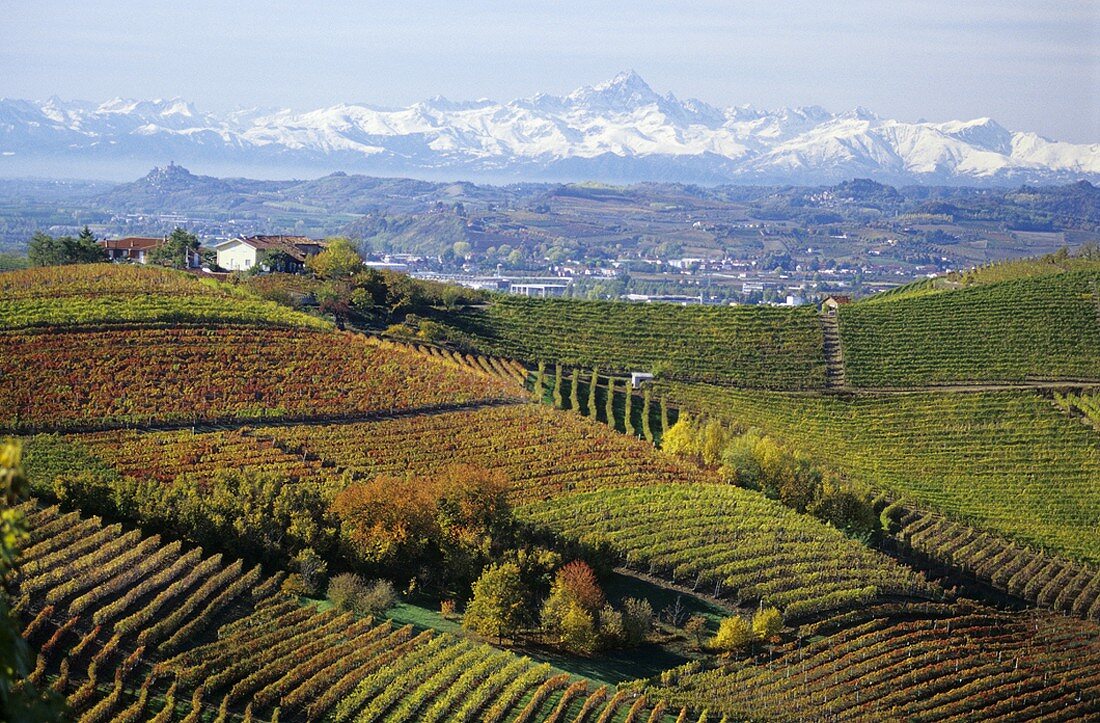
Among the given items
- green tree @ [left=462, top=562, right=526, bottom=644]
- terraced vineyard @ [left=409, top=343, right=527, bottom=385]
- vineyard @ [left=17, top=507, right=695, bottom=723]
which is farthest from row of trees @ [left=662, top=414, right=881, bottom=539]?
vineyard @ [left=17, top=507, right=695, bottom=723]

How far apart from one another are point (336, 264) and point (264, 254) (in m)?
7.92

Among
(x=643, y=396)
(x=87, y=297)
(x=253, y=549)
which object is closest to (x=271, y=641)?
(x=253, y=549)

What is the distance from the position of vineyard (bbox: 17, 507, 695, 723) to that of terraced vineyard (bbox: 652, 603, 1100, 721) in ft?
8.69

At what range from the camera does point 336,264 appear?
61.7 metres

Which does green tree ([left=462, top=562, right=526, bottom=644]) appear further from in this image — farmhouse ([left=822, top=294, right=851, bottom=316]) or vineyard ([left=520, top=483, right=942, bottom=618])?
farmhouse ([left=822, top=294, right=851, bottom=316])

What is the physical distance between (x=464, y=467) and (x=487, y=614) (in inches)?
273

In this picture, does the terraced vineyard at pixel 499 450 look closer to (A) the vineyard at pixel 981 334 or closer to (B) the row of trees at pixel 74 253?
(A) the vineyard at pixel 981 334

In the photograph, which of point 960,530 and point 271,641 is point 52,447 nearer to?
point 271,641

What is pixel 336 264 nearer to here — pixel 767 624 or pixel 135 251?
pixel 135 251

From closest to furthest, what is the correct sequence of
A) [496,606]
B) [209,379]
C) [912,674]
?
[496,606] → [912,674] → [209,379]

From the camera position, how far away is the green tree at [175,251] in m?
66.6

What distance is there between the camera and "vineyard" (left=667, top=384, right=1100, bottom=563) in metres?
46.3

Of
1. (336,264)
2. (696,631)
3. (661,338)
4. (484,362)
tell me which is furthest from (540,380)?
(696,631)

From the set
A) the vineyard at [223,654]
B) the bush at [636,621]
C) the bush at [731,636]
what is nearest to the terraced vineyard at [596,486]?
the bush at [731,636]
